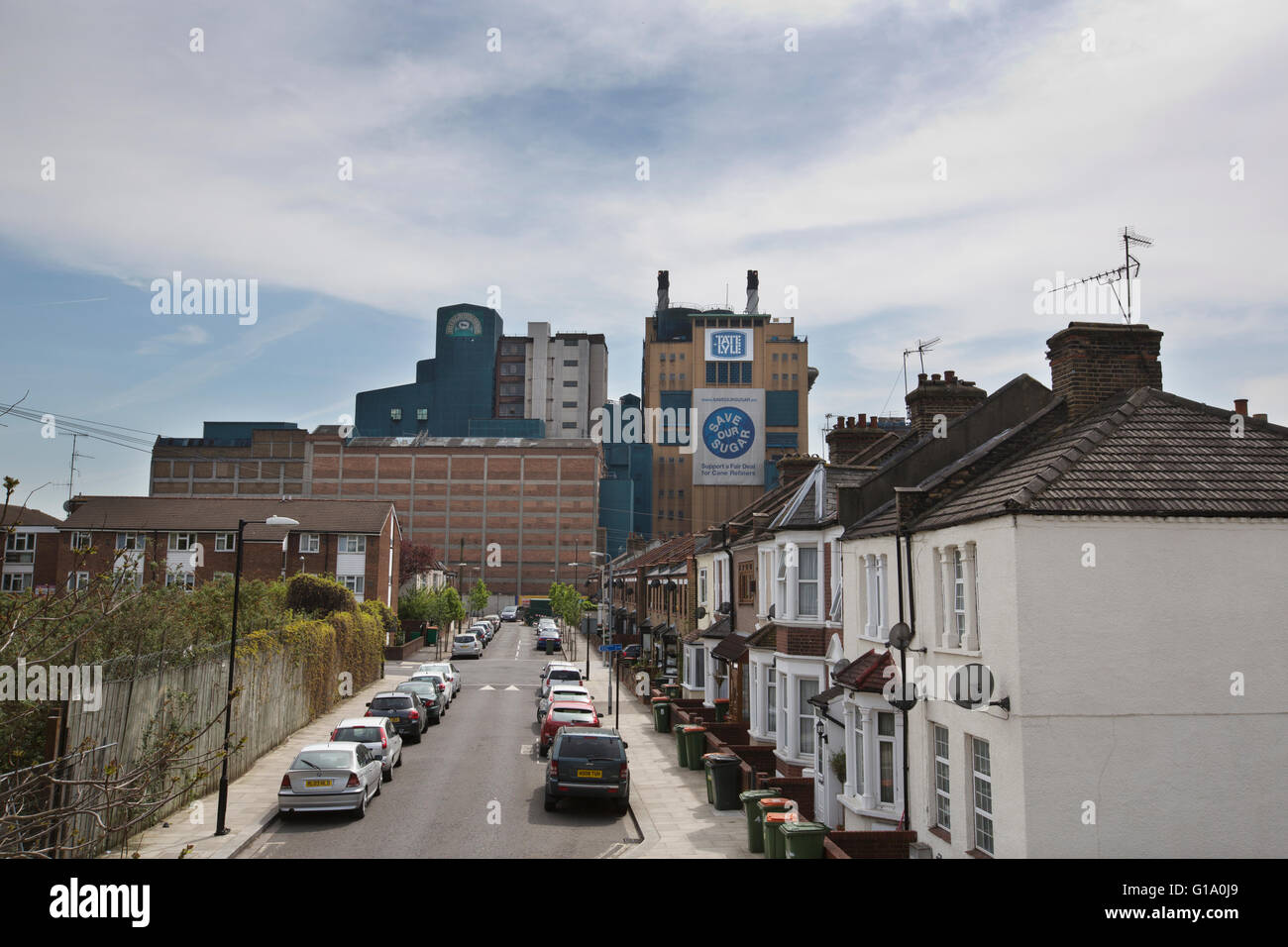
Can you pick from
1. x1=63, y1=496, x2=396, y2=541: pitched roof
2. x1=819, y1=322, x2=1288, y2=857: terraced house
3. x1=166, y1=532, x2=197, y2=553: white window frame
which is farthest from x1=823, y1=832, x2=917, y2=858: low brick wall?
x1=166, y1=532, x2=197, y2=553: white window frame

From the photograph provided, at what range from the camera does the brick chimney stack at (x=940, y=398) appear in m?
20.6

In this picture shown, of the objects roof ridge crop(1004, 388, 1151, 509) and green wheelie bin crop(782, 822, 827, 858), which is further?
green wheelie bin crop(782, 822, 827, 858)

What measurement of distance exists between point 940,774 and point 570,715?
42.5 feet

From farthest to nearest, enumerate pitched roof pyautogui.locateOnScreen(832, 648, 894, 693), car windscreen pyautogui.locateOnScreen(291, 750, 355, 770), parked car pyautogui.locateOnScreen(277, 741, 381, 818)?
car windscreen pyautogui.locateOnScreen(291, 750, 355, 770)
parked car pyautogui.locateOnScreen(277, 741, 381, 818)
pitched roof pyautogui.locateOnScreen(832, 648, 894, 693)

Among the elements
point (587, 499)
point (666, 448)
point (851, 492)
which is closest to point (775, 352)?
point (666, 448)

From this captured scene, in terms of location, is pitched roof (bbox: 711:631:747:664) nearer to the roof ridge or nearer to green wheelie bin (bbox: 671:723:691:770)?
green wheelie bin (bbox: 671:723:691:770)

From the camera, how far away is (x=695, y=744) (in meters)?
23.7

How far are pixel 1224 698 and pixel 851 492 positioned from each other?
755cm

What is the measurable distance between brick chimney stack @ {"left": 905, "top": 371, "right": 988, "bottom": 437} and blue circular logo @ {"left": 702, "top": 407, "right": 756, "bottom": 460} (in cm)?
10143

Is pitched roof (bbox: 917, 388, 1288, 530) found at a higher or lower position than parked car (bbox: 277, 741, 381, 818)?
higher

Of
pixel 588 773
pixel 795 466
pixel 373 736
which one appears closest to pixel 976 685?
pixel 588 773

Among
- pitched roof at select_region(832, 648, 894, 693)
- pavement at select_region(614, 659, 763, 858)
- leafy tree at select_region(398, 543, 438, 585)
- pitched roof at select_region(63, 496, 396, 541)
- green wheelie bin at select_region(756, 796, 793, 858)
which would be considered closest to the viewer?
green wheelie bin at select_region(756, 796, 793, 858)

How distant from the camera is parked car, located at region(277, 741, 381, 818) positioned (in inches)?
660

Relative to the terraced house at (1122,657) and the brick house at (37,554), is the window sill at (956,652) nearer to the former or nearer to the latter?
the terraced house at (1122,657)
